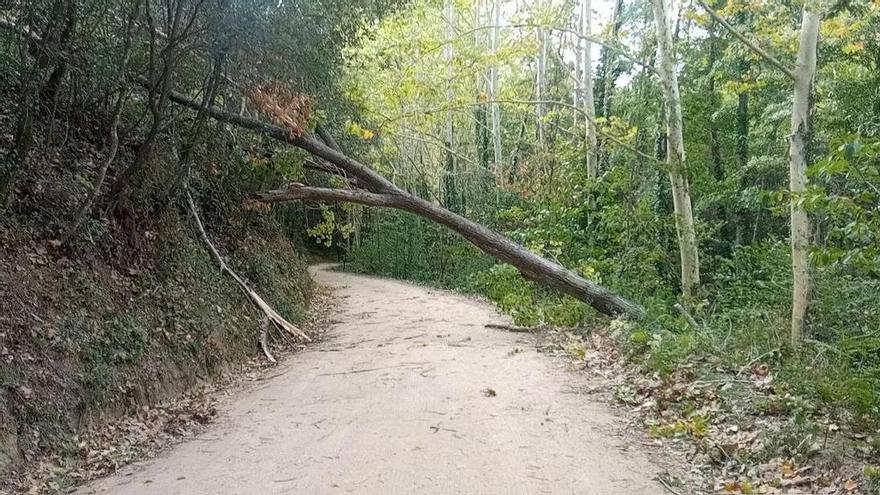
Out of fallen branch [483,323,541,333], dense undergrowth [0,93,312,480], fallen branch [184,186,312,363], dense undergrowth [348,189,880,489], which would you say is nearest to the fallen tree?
dense undergrowth [348,189,880,489]

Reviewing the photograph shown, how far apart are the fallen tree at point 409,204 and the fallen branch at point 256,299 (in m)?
1.37

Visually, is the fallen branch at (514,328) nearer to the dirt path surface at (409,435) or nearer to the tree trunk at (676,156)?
the dirt path surface at (409,435)

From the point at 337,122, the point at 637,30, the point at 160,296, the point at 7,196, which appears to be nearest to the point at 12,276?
the point at 7,196

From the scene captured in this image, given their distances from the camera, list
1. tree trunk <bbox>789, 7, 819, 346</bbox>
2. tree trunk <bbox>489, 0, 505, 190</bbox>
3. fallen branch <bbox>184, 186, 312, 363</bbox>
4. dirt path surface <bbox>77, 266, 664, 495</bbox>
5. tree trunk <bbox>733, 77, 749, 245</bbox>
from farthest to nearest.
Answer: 1. tree trunk <bbox>489, 0, 505, 190</bbox>
2. tree trunk <bbox>733, 77, 749, 245</bbox>
3. fallen branch <bbox>184, 186, 312, 363</bbox>
4. tree trunk <bbox>789, 7, 819, 346</bbox>
5. dirt path surface <bbox>77, 266, 664, 495</bbox>

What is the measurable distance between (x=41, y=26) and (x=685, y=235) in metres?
9.00

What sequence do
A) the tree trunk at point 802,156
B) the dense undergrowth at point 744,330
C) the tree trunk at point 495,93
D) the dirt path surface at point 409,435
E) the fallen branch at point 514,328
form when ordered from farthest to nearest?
the tree trunk at point 495,93 → the fallen branch at point 514,328 → the tree trunk at point 802,156 → the dense undergrowth at point 744,330 → the dirt path surface at point 409,435

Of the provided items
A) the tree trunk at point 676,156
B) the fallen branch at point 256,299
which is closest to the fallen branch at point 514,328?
the tree trunk at point 676,156

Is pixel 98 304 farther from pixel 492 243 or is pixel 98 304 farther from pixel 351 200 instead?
pixel 492 243

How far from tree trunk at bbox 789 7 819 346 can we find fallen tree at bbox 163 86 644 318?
317 centimetres

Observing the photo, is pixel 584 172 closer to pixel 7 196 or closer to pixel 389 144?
pixel 389 144

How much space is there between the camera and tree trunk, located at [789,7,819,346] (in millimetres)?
7332

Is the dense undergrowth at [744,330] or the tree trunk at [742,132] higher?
the tree trunk at [742,132]

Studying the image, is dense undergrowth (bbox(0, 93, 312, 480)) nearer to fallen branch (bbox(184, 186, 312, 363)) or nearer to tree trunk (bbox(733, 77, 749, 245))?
fallen branch (bbox(184, 186, 312, 363))

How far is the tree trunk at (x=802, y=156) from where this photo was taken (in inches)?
289
